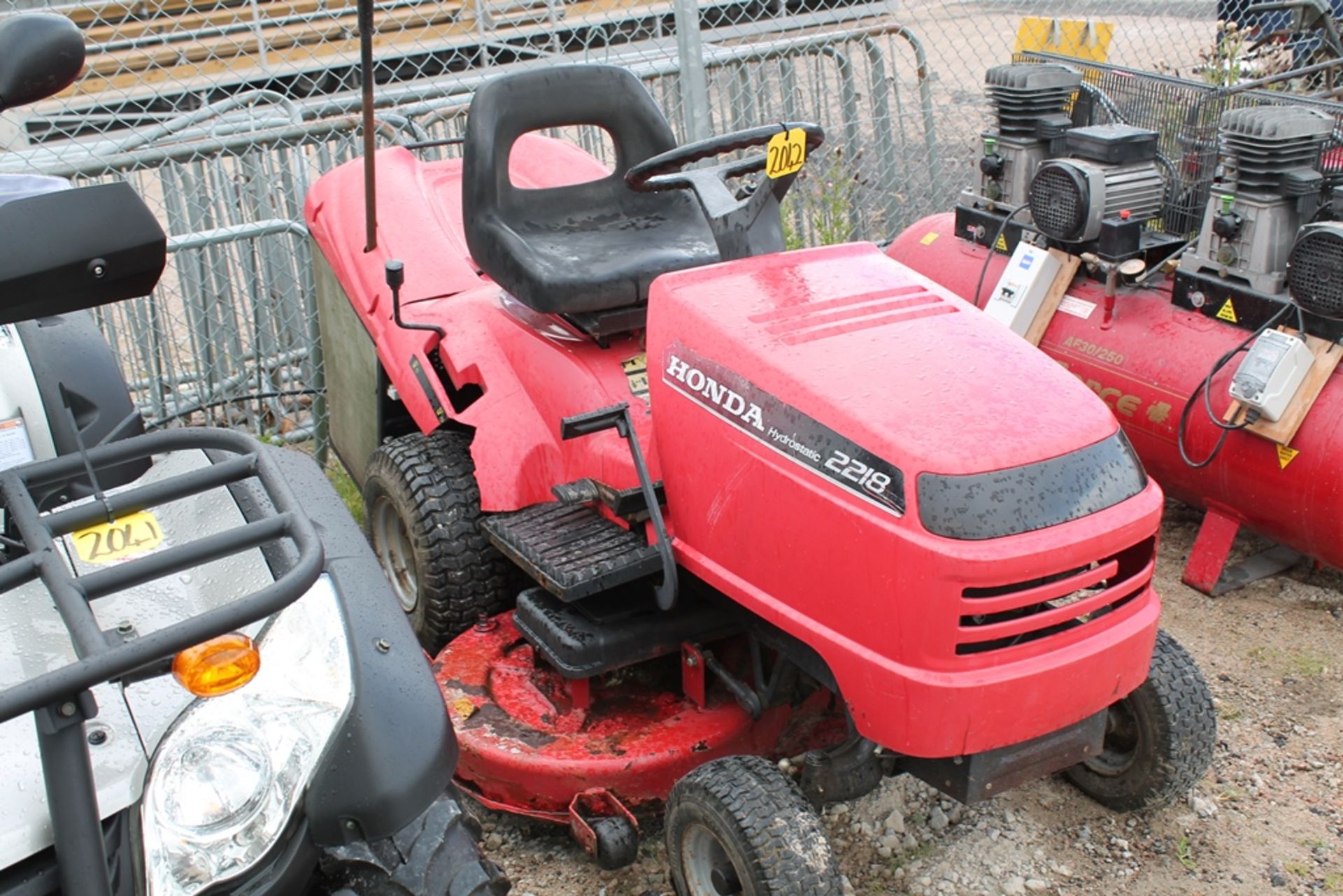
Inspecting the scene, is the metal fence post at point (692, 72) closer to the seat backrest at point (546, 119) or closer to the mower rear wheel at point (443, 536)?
the seat backrest at point (546, 119)

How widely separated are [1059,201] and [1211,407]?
0.83 m

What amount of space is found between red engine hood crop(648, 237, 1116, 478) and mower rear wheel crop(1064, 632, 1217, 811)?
713 mm

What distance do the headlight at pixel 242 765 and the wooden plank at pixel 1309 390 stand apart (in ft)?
9.57

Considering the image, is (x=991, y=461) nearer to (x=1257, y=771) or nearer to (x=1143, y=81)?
(x=1257, y=771)

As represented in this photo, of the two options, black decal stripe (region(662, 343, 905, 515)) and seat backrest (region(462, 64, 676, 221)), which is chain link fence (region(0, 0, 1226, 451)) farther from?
black decal stripe (region(662, 343, 905, 515))

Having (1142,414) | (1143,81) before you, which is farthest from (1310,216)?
(1143,81)

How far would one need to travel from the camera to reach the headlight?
164 centimetres

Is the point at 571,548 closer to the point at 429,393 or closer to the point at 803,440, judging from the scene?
the point at 803,440

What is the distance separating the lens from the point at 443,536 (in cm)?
334

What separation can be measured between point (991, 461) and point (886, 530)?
0.22 meters

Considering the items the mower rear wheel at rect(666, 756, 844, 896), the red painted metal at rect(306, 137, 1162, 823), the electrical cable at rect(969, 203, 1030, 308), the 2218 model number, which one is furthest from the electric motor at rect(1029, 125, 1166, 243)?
the mower rear wheel at rect(666, 756, 844, 896)

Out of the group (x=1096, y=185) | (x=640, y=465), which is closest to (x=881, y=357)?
(x=640, y=465)

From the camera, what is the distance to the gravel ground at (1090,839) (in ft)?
9.50

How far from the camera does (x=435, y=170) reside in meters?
4.25
